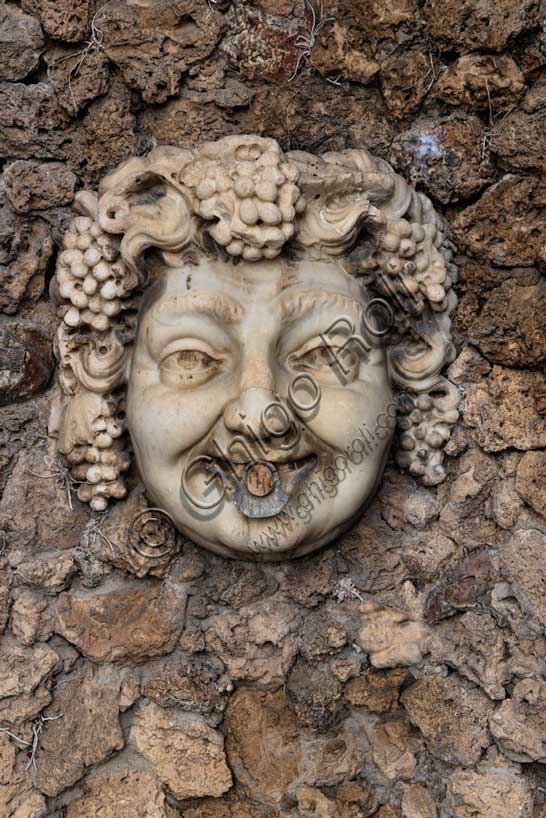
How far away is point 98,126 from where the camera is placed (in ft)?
5.58

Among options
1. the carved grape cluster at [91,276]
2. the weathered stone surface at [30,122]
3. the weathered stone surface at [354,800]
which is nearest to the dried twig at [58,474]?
the carved grape cluster at [91,276]

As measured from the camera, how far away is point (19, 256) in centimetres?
173

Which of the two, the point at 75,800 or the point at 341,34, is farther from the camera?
the point at 75,800

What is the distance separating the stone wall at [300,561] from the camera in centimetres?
166

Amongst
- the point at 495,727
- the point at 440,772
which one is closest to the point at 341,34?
the point at 495,727

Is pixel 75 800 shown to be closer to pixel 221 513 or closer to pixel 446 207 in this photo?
pixel 221 513

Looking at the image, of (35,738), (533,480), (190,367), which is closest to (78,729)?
(35,738)

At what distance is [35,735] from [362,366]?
101cm

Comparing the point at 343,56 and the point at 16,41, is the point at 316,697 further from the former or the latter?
the point at 16,41

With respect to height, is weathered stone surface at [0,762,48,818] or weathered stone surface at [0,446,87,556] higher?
weathered stone surface at [0,446,87,556]

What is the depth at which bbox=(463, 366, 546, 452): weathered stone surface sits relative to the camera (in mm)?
1651

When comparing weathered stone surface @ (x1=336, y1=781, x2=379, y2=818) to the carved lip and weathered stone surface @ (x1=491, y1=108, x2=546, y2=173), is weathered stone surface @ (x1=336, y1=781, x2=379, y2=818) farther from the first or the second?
weathered stone surface @ (x1=491, y1=108, x2=546, y2=173)

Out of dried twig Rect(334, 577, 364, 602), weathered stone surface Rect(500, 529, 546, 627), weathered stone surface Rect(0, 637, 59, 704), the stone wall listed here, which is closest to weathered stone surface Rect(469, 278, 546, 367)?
the stone wall

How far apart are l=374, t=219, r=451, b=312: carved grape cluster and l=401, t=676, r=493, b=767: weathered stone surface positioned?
2.46ft
